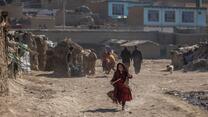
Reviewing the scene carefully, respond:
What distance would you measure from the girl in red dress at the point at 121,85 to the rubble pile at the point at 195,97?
298cm

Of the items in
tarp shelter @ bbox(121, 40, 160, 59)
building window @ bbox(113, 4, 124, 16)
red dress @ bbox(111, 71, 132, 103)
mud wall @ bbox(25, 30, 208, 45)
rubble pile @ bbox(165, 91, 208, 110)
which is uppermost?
building window @ bbox(113, 4, 124, 16)

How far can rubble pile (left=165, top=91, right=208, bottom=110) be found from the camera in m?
16.3

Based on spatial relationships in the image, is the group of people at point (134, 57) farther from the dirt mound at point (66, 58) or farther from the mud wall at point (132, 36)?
the mud wall at point (132, 36)

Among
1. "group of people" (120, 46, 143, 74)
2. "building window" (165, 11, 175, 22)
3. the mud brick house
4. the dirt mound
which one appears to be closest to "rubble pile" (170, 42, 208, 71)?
"group of people" (120, 46, 143, 74)

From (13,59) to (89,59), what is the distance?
8.52m

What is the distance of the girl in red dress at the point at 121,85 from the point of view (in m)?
13.5

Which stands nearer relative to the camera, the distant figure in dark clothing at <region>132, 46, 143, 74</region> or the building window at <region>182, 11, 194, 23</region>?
the distant figure in dark clothing at <region>132, 46, 143, 74</region>

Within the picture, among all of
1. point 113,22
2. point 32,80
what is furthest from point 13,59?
point 113,22

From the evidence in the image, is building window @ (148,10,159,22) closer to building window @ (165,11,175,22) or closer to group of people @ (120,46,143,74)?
building window @ (165,11,175,22)

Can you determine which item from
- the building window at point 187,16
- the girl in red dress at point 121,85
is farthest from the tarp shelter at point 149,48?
the girl in red dress at point 121,85

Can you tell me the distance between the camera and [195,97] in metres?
17.6

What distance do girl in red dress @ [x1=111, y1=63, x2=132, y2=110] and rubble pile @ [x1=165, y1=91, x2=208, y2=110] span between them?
2977mm

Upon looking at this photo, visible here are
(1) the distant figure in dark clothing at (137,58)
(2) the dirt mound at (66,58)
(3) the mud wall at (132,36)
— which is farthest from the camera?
(3) the mud wall at (132,36)

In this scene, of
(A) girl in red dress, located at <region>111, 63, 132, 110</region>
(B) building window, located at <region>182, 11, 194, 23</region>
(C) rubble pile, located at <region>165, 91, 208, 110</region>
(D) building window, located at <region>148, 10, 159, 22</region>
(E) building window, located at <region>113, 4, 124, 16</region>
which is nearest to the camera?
(A) girl in red dress, located at <region>111, 63, 132, 110</region>
